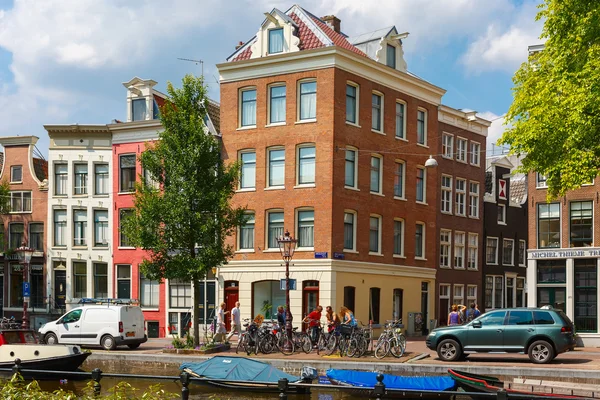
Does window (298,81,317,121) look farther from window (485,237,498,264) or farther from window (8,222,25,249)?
window (8,222,25,249)

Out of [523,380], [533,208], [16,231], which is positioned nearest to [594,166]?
[523,380]

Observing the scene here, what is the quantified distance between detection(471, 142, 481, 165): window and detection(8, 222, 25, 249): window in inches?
1123

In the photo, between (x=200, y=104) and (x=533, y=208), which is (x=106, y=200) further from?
(x=533, y=208)

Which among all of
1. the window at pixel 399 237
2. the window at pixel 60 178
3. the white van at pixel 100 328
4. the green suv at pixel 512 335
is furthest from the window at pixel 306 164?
the window at pixel 60 178

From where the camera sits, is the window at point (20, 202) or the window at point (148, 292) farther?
the window at point (20, 202)

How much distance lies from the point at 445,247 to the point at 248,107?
15.8 meters

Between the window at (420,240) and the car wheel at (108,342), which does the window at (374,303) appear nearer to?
the window at (420,240)

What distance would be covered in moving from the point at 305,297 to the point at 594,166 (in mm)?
18422

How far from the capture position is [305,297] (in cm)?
4009

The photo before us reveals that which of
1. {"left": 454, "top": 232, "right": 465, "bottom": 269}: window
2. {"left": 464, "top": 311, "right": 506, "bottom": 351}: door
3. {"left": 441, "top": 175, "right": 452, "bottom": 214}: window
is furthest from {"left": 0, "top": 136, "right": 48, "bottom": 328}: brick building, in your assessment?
{"left": 464, "top": 311, "right": 506, "bottom": 351}: door

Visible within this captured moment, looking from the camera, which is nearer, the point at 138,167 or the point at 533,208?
the point at 533,208

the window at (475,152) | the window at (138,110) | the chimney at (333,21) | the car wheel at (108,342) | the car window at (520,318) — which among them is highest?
the chimney at (333,21)

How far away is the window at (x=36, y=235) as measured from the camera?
48.5m

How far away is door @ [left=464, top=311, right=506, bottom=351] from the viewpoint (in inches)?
1081
